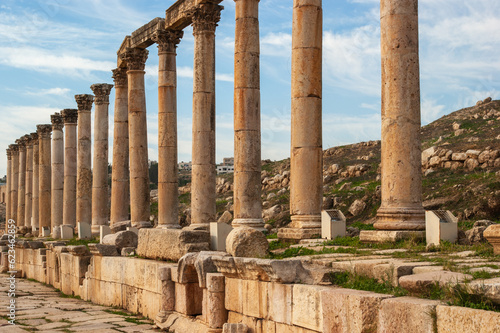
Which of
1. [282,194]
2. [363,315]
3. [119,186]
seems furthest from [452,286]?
[282,194]

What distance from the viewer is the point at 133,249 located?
1694 centimetres

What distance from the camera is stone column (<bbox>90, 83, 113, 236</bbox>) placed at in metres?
30.6

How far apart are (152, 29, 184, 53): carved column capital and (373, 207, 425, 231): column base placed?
1377 cm

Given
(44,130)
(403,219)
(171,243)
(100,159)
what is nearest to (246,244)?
(171,243)

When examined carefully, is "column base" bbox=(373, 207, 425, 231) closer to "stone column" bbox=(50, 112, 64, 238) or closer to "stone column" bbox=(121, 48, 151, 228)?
"stone column" bbox=(121, 48, 151, 228)

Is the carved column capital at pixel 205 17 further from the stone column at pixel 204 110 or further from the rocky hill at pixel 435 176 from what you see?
the rocky hill at pixel 435 176

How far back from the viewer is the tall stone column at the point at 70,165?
35031 millimetres

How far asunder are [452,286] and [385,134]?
689cm

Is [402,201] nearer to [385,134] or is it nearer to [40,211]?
[385,134]

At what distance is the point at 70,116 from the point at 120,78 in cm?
748

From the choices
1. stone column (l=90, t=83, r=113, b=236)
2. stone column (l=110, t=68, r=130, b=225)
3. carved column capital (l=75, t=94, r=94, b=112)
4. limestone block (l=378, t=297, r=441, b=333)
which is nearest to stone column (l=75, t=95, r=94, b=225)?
carved column capital (l=75, t=94, r=94, b=112)

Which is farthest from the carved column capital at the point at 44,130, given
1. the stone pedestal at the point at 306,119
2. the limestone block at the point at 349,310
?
the limestone block at the point at 349,310

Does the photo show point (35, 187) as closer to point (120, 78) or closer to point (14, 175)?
point (14, 175)

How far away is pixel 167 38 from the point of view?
24484mm
